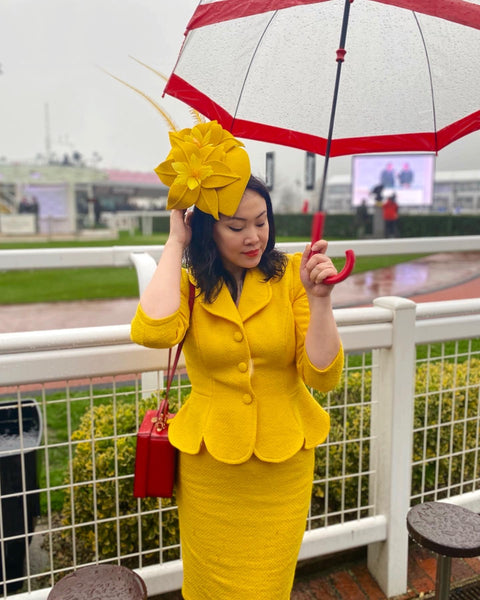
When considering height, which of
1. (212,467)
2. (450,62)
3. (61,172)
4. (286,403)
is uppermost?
(61,172)

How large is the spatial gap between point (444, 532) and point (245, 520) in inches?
25.3

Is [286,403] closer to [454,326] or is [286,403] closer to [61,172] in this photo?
[454,326]

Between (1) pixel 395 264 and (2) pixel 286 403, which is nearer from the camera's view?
(2) pixel 286 403

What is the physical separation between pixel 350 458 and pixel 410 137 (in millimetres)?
1446

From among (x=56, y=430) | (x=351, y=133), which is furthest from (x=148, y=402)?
(x=56, y=430)

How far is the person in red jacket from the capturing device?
19.5m

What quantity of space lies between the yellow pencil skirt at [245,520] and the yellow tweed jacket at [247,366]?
0.06 meters

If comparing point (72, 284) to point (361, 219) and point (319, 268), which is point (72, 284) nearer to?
point (361, 219)

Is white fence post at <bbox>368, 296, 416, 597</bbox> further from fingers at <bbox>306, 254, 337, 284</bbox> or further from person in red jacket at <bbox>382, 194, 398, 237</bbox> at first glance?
person in red jacket at <bbox>382, 194, 398, 237</bbox>

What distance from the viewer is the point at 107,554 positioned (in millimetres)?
2240

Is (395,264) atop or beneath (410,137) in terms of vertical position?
beneath

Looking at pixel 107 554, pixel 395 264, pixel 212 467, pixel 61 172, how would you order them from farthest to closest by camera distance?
pixel 61 172 < pixel 395 264 < pixel 107 554 < pixel 212 467

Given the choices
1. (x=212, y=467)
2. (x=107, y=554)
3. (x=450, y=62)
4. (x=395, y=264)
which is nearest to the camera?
(x=212, y=467)

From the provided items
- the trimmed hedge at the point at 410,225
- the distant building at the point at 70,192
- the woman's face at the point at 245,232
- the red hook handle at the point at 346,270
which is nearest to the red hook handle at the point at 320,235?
the red hook handle at the point at 346,270
